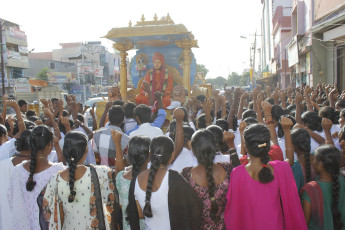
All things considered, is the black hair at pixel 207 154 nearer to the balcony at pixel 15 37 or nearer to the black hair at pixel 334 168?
the black hair at pixel 334 168

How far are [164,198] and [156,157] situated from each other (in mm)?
322

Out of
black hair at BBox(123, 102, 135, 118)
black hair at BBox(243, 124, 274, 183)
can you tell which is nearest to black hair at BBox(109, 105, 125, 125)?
black hair at BBox(123, 102, 135, 118)

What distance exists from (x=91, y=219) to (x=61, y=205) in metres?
0.27

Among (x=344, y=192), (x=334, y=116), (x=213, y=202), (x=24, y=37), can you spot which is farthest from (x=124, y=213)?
(x=24, y=37)

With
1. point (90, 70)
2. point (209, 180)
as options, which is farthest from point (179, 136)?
point (90, 70)

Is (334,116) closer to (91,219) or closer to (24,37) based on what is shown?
(91,219)

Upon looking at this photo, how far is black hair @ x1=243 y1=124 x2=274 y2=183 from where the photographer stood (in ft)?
7.87

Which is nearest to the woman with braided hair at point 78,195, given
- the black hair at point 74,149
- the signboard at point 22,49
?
the black hair at point 74,149

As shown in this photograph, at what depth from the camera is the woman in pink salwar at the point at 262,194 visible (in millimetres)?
2428

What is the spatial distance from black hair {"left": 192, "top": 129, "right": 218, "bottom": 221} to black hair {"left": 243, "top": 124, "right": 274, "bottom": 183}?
11.3 inches

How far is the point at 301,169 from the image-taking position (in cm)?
284

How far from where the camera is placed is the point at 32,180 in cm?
283

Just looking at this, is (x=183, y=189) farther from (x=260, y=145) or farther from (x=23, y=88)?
(x=23, y=88)

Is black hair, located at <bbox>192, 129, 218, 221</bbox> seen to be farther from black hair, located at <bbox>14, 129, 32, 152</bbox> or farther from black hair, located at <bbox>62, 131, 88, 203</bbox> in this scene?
black hair, located at <bbox>14, 129, 32, 152</bbox>
